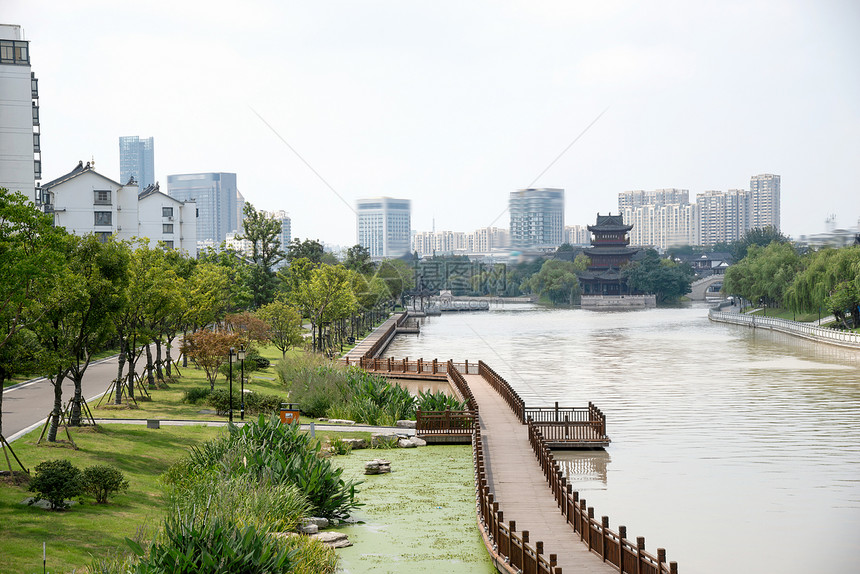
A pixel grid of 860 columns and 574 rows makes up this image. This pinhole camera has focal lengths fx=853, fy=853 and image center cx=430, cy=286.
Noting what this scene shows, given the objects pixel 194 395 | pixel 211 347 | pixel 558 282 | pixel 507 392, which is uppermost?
pixel 558 282

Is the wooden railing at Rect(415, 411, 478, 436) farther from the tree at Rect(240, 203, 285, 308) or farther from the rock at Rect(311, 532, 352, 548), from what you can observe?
the tree at Rect(240, 203, 285, 308)

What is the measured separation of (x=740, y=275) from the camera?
103750 mm

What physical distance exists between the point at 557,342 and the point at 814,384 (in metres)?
32.8

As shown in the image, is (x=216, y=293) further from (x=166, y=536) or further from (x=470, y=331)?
(x=470, y=331)

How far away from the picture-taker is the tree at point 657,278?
461ft

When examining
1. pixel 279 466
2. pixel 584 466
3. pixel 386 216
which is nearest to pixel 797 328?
pixel 584 466

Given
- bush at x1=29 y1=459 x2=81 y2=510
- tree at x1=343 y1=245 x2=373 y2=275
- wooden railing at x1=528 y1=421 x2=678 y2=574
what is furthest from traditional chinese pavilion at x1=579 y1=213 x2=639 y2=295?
bush at x1=29 y1=459 x2=81 y2=510

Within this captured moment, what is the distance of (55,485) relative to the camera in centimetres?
1630

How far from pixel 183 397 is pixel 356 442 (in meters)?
8.68

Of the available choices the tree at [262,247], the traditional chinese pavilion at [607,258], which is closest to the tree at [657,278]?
the traditional chinese pavilion at [607,258]

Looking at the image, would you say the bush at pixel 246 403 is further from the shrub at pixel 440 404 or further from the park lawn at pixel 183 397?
the shrub at pixel 440 404

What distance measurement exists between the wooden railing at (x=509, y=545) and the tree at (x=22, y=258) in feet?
34.1

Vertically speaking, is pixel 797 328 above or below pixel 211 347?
below

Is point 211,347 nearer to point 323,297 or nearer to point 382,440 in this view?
point 382,440
